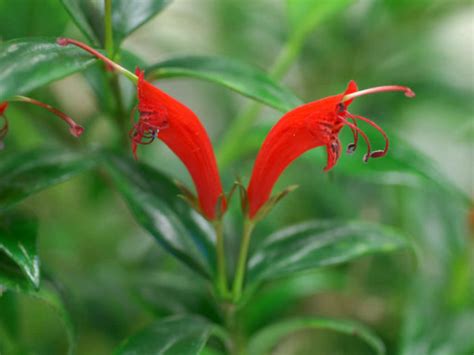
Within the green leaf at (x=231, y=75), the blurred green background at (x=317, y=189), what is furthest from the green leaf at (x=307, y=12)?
the green leaf at (x=231, y=75)

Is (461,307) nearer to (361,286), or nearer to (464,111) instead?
(361,286)

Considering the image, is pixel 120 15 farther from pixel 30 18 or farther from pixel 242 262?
pixel 242 262

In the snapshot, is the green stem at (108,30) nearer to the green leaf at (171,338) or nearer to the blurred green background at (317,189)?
→ the blurred green background at (317,189)

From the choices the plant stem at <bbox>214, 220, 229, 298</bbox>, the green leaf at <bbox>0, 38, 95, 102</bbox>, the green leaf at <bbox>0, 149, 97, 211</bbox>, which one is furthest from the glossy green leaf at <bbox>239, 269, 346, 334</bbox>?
the green leaf at <bbox>0, 38, 95, 102</bbox>

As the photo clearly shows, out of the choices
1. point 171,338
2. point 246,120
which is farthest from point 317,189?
point 171,338

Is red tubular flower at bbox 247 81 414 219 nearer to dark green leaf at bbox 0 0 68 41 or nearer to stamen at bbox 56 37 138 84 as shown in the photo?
stamen at bbox 56 37 138 84
